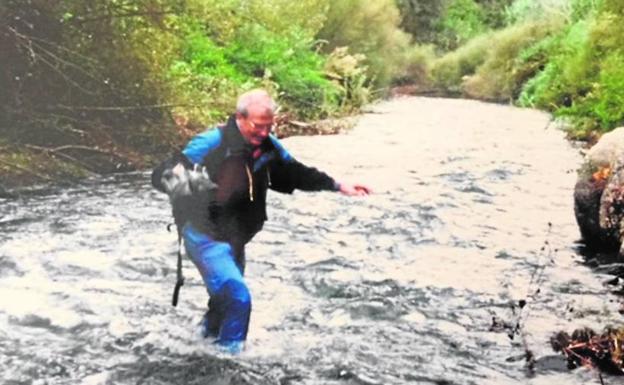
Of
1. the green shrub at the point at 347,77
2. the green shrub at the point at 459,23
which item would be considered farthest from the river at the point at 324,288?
the green shrub at the point at 459,23

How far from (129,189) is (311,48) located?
20.8 ft

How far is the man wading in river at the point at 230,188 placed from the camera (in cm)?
419

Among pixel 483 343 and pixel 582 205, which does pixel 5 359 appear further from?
pixel 582 205

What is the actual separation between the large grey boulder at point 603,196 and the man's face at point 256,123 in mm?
3387

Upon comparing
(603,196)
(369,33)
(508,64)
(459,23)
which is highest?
(369,33)

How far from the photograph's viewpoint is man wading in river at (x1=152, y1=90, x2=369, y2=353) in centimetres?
419

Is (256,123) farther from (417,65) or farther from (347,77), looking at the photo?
(417,65)

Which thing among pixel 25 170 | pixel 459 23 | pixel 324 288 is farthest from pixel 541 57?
pixel 324 288

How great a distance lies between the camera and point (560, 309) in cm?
569

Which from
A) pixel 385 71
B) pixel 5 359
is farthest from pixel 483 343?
pixel 385 71

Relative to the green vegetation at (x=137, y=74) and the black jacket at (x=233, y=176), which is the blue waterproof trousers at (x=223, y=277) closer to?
the black jacket at (x=233, y=176)

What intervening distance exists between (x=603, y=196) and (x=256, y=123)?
3.73 metres

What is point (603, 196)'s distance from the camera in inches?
276

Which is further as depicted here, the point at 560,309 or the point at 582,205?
the point at 582,205
